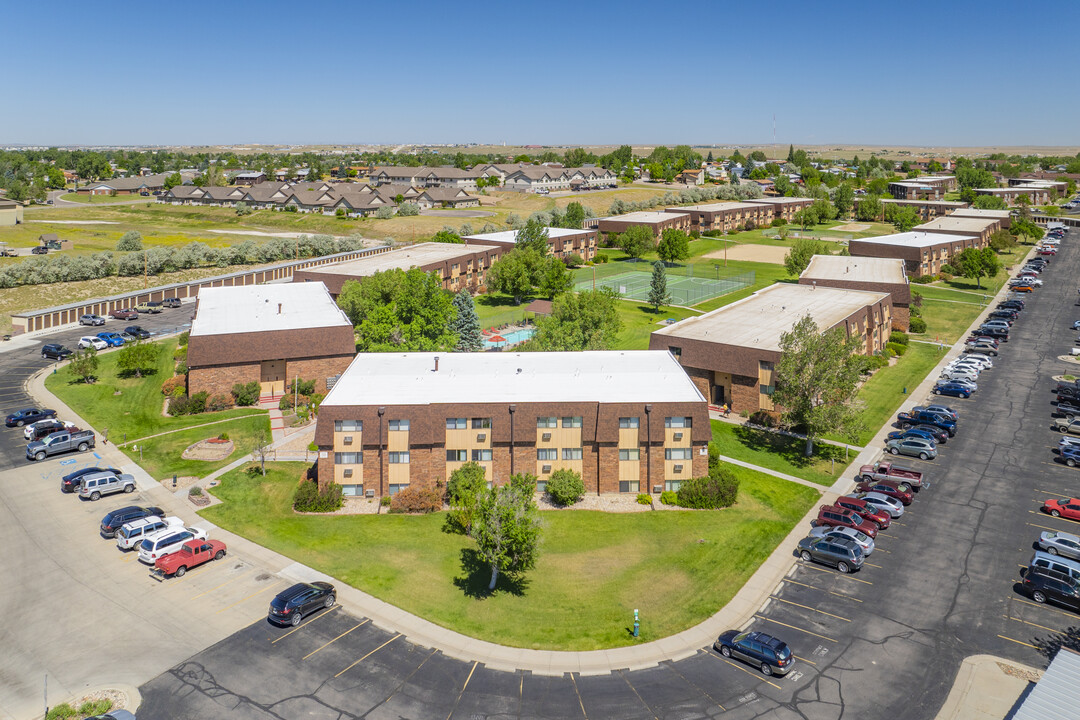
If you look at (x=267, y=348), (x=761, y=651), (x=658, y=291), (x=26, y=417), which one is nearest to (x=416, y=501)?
(x=761, y=651)

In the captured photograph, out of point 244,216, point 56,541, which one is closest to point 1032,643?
point 56,541

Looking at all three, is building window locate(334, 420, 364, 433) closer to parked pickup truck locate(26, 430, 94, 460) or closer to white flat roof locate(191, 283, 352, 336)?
parked pickup truck locate(26, 430, 94, 460)

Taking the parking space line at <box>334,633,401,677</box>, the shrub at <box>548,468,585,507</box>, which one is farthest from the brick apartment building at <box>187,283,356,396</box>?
the parking space line at <box>334,633,401,677</box>

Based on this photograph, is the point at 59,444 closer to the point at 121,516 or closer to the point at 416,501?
the point at 121,516

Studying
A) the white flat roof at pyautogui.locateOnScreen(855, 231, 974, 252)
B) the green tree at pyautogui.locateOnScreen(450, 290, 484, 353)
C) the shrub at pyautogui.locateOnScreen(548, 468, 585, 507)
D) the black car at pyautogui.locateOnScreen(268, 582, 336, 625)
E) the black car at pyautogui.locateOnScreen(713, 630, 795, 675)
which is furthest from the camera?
the white flat roof at pyautogui.locateOnScreen(855, 231, 974, 252)

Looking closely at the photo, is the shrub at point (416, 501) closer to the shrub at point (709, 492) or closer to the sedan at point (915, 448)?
the shrub at point (709, 492)

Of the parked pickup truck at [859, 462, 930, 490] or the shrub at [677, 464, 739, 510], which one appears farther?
the parked pickup truck at [859, 462, 930, 490]

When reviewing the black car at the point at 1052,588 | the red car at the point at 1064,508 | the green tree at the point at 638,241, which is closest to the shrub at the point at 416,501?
the black car at the point at 1052,588
